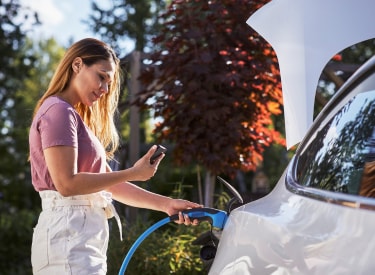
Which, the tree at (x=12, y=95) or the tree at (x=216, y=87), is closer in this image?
the tree at (x=216, y=87)

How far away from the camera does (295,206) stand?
1979 millimetres

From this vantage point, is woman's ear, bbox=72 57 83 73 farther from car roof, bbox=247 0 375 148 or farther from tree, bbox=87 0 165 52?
tree, bbox=87 0 165 52

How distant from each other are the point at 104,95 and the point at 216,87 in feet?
13.5

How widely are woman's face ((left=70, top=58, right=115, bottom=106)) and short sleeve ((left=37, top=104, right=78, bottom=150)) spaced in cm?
14

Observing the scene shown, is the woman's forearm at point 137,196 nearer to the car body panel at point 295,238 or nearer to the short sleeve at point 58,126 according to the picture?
the short sleeve at point 58,126

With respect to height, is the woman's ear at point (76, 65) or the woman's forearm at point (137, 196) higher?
the woman's ear at point (76, 65)

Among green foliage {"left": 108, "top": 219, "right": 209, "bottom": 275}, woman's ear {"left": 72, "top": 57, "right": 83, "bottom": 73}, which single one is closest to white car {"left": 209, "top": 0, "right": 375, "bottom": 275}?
woman's ear {"left": 72, "top": 57, "right": 83, "bottom": 73}

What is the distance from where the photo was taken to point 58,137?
2.97 m

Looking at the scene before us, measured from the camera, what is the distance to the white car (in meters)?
1.63

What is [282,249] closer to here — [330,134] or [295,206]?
[295,206]

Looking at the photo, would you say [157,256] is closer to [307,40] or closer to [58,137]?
[307,40]

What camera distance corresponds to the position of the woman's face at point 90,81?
10.6 ft

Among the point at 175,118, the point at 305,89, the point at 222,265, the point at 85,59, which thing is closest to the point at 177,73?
the point at 175,118

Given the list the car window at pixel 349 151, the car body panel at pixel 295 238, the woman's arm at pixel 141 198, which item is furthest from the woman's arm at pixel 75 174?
the car window at pixel 349 151
